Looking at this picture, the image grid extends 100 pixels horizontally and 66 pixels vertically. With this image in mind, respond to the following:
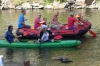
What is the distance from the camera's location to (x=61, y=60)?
12.8 metres

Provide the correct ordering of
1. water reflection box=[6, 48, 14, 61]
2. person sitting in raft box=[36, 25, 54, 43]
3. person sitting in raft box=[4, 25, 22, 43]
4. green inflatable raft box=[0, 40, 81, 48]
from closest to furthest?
water reflection box=[6, 48, 14, 61] < person sitting in raft box=[4, 25, 22, 43] < green inflatable raft box=[0, 40, 81, 48] < person sitting in raft box=[36, 25, 54, 43]

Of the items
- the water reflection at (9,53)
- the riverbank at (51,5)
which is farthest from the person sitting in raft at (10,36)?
the riverbank at (51,5)

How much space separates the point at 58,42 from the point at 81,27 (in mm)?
2873

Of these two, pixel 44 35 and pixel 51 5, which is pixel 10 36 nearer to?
pixel 44 35

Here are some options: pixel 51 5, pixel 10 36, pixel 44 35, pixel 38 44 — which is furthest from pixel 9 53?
pixel 51 5

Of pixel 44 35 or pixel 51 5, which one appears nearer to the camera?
pixel 44 35

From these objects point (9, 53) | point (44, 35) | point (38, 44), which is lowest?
point (9, 53)

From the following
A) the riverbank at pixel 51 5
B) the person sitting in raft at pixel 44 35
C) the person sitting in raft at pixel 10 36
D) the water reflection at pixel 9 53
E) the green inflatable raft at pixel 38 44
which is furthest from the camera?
the riverbank at pixel 51 5

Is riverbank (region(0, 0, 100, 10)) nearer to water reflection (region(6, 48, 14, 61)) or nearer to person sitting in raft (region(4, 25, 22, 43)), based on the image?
person sitting in raft (region(4, 25, 22, 43))

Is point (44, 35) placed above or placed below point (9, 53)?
above

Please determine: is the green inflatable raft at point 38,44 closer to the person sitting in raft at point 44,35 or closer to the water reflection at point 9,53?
the person sitting in raft at point 44,35

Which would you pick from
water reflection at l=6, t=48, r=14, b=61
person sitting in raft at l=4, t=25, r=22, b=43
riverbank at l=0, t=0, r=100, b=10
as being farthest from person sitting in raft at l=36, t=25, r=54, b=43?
riverbank at l=0, t=0, r=100, b=10

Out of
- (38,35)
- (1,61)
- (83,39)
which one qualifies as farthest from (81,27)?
(1,61)

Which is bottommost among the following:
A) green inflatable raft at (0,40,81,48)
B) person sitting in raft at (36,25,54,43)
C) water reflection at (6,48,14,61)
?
water reflection at (6,48,14,61)
